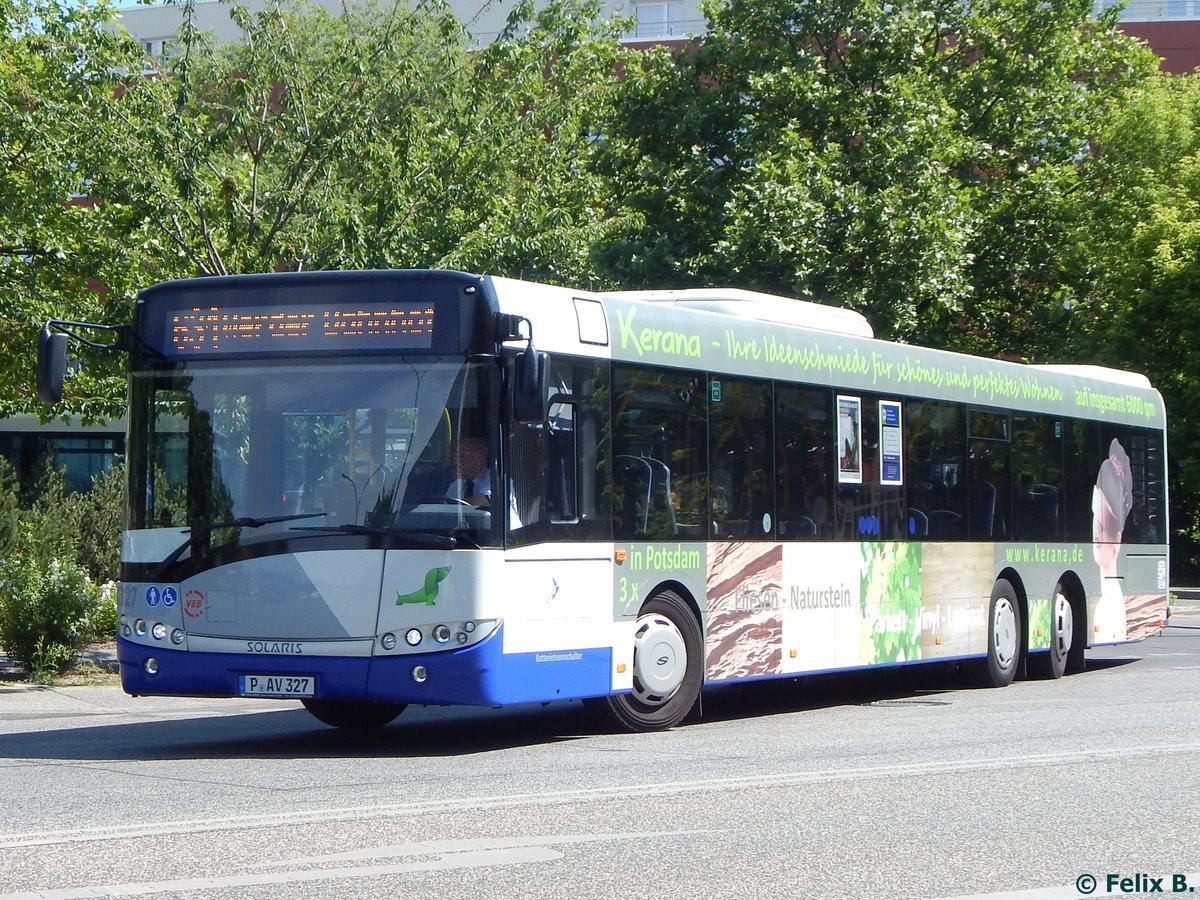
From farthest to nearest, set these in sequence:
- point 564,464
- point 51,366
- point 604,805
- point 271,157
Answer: point 271,157, point 564,464, point 51,366, point 604,805

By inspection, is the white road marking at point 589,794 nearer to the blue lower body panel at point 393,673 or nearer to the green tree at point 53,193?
the blue lower body panel at point 393,673

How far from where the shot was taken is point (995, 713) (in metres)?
14.2

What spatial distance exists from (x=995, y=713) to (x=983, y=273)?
73.5ft

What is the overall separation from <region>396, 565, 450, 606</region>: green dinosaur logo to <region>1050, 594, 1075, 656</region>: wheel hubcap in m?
9.25

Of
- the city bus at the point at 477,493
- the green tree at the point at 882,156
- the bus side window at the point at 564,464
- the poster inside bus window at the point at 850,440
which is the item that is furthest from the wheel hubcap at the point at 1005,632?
the green tree at the point at 882,156

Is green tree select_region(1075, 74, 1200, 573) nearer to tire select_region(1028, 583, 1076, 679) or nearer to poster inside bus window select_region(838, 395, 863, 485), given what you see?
tire select_region(1028, 583, 1076, 679)

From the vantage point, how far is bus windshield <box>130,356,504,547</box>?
35.8 feet

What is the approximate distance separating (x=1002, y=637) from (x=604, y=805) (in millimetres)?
9515

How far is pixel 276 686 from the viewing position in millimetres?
11047

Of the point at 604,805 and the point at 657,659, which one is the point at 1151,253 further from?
the point at 604,805

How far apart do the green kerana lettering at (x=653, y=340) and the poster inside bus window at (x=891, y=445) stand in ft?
9.42

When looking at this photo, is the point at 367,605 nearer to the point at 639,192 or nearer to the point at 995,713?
the point at 995,713

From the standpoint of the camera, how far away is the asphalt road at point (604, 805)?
21.8 feet

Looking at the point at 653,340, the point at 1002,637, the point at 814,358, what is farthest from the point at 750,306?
the point at 1002,637
